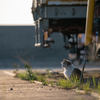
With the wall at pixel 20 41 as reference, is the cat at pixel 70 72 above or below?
above

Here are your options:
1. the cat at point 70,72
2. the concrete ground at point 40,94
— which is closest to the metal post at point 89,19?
the cat at point 70,72

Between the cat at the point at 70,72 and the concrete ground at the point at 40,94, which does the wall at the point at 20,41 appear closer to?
the cat at the point at 70,72

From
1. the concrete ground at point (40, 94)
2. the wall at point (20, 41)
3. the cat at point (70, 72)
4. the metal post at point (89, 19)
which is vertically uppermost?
the metal post at point (89, 19)

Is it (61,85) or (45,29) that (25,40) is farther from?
(61,85)

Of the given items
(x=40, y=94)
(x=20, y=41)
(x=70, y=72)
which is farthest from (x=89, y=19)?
(x=20, y=41)

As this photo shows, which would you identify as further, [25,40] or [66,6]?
[25,40]

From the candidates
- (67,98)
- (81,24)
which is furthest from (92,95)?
(81,24)

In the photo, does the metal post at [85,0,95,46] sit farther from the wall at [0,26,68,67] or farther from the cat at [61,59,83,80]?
the wall at [0,26,68,67]

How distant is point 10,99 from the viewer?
3770mm

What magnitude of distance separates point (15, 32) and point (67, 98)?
49.1ft

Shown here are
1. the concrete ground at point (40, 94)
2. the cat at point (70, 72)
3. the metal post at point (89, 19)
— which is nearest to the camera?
the concrete ground at point (40, 94)

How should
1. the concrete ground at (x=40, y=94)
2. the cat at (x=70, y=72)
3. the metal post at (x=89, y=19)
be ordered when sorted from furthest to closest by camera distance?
the cat at (x=70, y=72), the metal post at (x=89, y=19), the concrete ground at (x=40, y=94)

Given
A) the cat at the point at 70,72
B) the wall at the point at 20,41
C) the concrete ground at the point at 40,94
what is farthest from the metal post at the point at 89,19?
the wall at the point at 20,41

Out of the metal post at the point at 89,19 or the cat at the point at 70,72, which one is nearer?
the metal post at the point at 89,19
